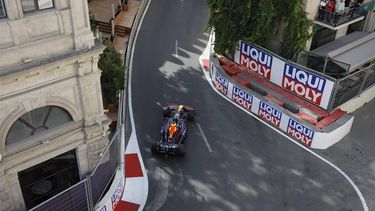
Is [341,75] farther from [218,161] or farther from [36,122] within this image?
[36,122]

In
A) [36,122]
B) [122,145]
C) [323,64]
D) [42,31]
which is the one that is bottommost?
[122,145]

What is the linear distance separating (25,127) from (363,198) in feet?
48.6

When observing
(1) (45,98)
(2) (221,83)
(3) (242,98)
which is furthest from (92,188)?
(2) (221,83)

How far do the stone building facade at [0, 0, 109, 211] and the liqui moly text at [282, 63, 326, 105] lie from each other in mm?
11135

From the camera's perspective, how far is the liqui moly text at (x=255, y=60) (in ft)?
80.6

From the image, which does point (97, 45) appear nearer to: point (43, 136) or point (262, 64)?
point (43, 136)

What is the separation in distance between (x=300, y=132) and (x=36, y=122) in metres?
13.6

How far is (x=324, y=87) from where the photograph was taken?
21.9 meters

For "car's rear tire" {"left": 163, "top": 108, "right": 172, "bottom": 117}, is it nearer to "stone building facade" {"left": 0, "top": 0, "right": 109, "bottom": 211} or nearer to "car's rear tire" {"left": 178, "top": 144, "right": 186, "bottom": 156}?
"car's rear tire" {"left": 178, "top": 144, "right": 186, "bottom": 156}

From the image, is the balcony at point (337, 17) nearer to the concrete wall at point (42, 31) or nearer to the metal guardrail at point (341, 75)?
the metal guardrail at point (341, 75)

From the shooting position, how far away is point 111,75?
75.7 feet

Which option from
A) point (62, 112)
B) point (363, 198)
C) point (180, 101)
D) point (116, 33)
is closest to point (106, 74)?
point (180, 101)

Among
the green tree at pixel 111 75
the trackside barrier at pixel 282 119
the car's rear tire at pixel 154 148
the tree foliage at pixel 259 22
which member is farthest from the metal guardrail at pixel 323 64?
the green tree at pixel 111 75

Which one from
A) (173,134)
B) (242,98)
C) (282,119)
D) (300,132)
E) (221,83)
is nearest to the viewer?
(173,134)
